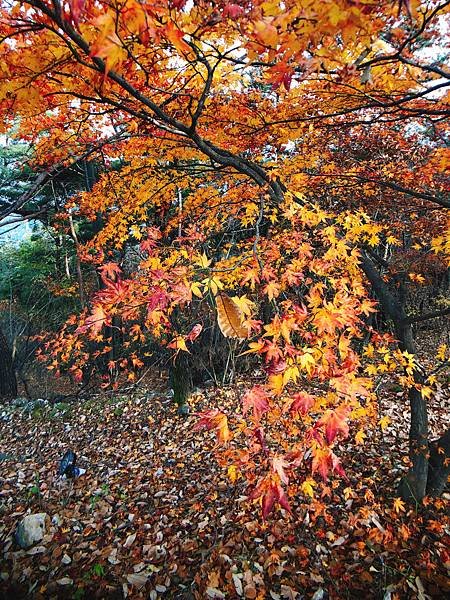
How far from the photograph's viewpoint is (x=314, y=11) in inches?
58.6

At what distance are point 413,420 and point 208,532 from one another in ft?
9.08

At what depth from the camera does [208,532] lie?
13.4ft

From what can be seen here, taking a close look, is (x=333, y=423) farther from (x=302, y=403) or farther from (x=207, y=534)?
(x=207, y=534)

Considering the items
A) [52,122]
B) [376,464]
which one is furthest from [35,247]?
[376,464]

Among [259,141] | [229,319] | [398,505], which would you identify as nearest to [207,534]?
[398,505]

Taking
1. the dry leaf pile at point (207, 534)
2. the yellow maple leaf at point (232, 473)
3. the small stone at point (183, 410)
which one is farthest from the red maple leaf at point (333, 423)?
the small stone at point (183, 410)

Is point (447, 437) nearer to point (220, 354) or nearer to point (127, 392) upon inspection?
point (220, 354)

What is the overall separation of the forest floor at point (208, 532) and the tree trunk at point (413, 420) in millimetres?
208

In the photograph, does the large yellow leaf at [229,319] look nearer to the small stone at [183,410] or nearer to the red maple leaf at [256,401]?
the red maple leaf at [256,401]

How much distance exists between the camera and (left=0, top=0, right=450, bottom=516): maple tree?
179cm

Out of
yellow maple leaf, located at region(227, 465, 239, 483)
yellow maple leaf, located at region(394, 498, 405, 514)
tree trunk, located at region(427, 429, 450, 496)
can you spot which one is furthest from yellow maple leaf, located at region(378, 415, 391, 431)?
yellow maple leaf, located at region(227, 465, 239, 483)

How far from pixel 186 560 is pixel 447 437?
10.3 feet

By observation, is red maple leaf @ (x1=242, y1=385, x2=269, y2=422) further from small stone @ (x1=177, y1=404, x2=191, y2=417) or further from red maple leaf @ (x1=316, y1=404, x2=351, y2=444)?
small stone @ (x1=177, y1=404, x2=191, y2=417)

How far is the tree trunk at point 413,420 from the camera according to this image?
387cm
